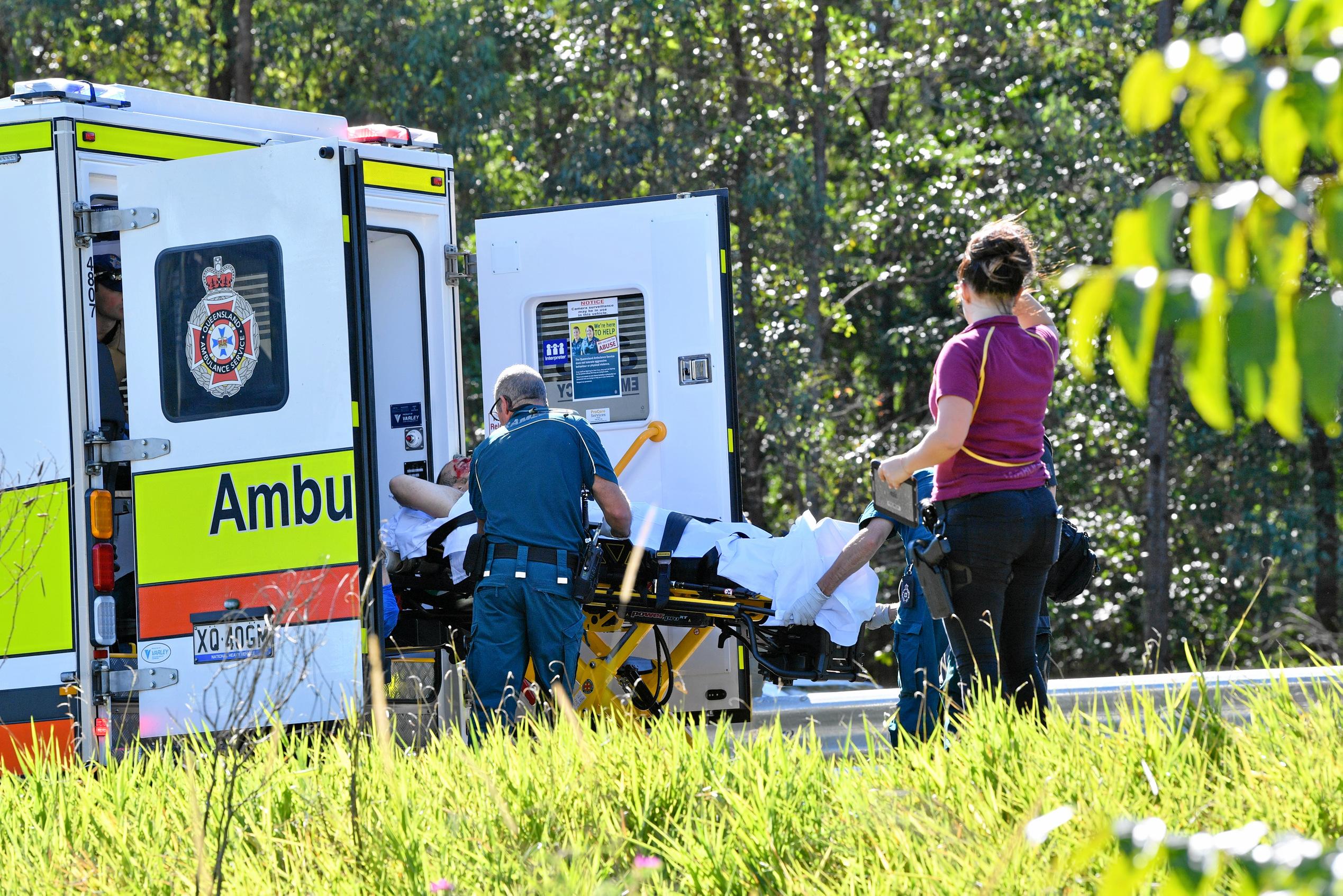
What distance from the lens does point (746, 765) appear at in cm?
383

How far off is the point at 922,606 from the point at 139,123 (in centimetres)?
350

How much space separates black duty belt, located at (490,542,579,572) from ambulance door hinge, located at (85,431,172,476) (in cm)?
124

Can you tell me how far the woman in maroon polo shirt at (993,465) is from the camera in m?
4.43

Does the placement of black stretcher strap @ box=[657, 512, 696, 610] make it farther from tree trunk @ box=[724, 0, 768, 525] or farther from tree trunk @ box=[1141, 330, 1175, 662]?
tree trunk @ box=[1141, 330, 1175, 662]

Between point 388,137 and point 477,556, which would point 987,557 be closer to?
point 477,556

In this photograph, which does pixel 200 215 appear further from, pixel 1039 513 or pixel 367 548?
pixel 1039 513

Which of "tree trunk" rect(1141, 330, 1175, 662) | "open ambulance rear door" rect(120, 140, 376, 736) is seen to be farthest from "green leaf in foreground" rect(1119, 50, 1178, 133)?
"tree trunk" rect(1141, 330, 1175, 662)

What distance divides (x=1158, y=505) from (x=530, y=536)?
10938 millimetres

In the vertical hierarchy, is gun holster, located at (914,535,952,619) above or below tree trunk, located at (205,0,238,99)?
below

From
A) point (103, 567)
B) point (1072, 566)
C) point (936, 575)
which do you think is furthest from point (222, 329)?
point (1072, 566)

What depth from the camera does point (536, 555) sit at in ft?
19.7

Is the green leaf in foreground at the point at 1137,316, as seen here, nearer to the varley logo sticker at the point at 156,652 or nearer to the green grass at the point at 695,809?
the green grass at the point at 695,809

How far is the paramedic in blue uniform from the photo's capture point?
598cm

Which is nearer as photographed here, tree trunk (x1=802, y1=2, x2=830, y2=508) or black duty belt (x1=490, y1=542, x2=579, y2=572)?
black duty belt (x1=490, y1=542, x2=579, y2=572)
